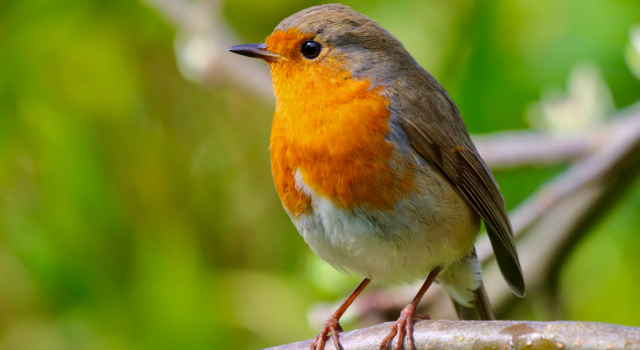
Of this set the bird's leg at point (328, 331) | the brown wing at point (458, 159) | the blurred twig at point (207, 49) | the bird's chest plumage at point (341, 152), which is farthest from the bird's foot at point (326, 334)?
the blurred twig at point (207, 49)

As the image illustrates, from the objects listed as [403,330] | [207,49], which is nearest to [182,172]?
[207,49]

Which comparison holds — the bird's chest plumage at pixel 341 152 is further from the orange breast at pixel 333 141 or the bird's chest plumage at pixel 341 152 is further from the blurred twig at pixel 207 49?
the blurred twig at pixel 207 49

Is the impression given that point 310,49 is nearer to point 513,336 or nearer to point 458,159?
point 458,159

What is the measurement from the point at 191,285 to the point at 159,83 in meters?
1.66

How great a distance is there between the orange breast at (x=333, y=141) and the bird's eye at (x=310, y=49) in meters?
0.04

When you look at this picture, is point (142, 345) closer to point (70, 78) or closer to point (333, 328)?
point (333, 328)

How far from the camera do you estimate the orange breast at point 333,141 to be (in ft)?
8.50

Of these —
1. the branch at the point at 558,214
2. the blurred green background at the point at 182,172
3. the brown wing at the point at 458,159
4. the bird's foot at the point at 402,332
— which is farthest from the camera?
the blurred green background at the point at 182,172

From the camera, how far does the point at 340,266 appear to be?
2.96 meters

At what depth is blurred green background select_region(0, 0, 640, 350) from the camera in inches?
158

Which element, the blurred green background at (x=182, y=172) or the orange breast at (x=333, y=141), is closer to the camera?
the orange breast at (x=333, y=141)

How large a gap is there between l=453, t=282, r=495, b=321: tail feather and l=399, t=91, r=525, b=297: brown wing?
0.17 metres

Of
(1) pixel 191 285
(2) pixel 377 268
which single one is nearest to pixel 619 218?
(2) pixel 377 268

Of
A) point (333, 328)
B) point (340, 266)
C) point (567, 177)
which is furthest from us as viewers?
point (567, 177)
